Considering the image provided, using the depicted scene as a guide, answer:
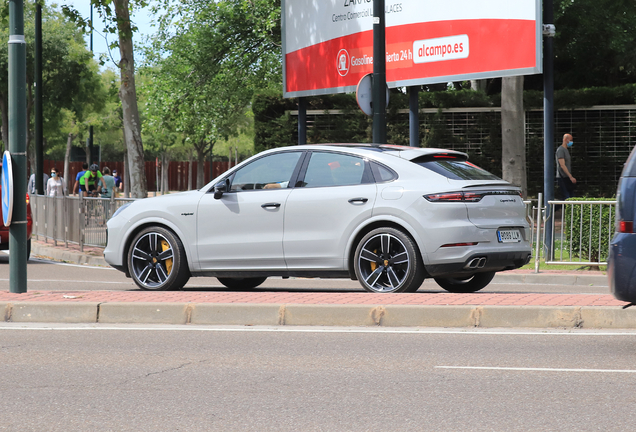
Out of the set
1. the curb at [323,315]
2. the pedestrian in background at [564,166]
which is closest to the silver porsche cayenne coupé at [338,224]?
the curb at [323,315]

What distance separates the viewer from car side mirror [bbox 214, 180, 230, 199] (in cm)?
957

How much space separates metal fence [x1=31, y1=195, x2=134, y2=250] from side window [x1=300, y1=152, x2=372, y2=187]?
7171mm

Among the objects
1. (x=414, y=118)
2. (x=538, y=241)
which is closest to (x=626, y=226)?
(x=538, y=241)

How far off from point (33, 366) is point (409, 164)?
4401mm

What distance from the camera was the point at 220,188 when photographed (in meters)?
9.61

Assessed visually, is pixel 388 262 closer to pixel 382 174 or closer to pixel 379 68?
pixel 382 174

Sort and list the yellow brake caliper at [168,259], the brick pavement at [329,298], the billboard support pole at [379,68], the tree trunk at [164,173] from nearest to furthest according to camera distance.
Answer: the brick pavement at [329,298] → the yellow brake caliper at [168,259] → the billboard support pole at [379,68] → the tree trunk at [164,173]

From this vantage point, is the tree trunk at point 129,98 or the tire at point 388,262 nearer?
the tire at point 388,262

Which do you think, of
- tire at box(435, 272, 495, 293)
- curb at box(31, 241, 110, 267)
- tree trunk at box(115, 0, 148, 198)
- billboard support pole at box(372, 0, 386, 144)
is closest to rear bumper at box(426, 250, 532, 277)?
tire at box(435, 272, 495, 293)

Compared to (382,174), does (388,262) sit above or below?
below

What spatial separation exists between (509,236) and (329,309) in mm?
2236

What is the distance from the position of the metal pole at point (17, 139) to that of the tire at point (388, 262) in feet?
11.4

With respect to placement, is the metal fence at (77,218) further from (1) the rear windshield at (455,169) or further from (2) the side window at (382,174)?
(1) the rear windshield at (455,169)

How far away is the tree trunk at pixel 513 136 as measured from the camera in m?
19.9
